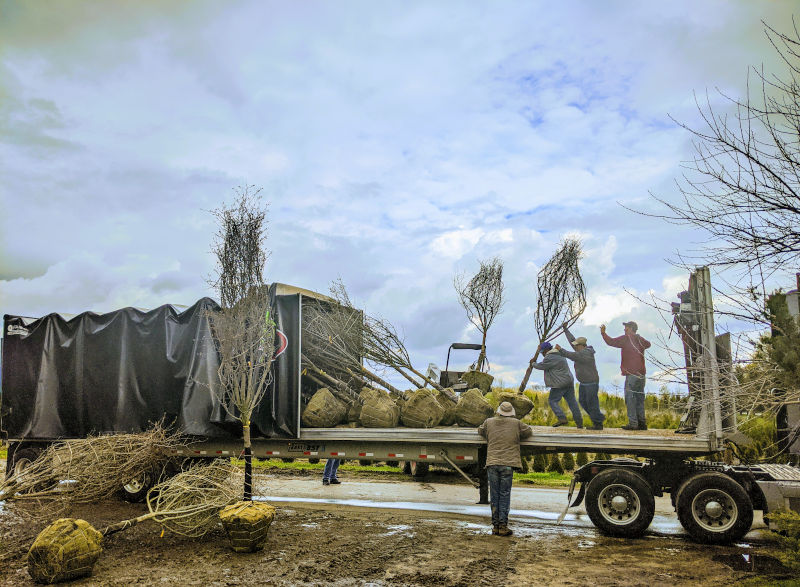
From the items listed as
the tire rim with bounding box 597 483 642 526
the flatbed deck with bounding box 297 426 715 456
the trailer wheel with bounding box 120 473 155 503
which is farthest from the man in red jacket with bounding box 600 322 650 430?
the trailer wheel with bounding box 120 473 155 503

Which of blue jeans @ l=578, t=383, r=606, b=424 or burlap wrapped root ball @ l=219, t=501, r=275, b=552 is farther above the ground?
blue jeans @ l=578, t=383, r=606, b=424

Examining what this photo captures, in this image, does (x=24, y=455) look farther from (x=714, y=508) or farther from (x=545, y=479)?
(x=714, y=508)

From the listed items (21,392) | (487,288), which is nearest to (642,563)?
(487,288)

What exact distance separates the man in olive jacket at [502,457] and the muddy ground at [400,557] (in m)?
0.36

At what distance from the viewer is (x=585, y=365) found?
35.4 feet

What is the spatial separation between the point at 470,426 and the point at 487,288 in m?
4.34

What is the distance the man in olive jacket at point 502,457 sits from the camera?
9.24 meters

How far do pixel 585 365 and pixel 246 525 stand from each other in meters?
5.80

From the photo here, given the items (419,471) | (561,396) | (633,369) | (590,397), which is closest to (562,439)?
(590,397)

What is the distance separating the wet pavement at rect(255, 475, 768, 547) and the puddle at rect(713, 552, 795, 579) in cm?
80

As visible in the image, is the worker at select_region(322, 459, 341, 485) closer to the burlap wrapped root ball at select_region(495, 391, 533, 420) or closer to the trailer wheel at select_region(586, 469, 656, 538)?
the burlap wrapped root ball at select_region(495, 391, 533, 420)

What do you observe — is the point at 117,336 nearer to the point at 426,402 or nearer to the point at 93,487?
the point at 93,487

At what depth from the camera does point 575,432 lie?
9.46 metres

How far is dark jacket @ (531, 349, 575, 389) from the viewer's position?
1114cm
